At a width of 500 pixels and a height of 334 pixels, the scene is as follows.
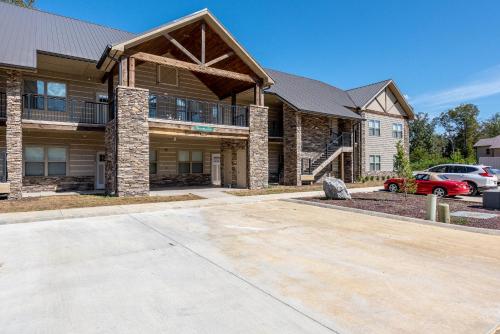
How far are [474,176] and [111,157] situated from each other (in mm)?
21269

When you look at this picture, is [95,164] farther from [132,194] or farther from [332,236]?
[332,236]

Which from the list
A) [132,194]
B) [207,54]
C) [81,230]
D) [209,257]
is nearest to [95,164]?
[132,194]

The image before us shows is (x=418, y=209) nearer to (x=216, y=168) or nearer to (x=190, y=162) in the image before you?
(x=216, y=168)

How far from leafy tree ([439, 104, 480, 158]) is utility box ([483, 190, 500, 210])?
73.4 m

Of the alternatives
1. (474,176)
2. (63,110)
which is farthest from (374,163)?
(63,110)

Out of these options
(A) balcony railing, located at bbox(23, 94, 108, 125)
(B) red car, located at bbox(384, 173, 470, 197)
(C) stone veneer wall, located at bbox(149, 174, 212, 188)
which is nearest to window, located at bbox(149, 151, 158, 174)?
(C) stone veneer wall, located at bbox(149, 174, 212, 188)

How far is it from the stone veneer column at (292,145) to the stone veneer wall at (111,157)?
13692 mm

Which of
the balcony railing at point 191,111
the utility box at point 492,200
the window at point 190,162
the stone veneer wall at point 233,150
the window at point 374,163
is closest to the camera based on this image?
the utility box at point 492,200

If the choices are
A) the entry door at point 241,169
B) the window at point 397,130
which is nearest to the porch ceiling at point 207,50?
the entry door at point 241,169

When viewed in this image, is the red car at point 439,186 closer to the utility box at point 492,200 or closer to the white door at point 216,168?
the utility box at point 492,200

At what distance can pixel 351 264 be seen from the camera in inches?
229

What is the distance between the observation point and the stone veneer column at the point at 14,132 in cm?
1470

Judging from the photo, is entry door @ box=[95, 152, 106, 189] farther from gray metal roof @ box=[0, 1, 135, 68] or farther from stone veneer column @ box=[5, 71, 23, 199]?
gray metal roof @ box=[0, 1, 135, 68]

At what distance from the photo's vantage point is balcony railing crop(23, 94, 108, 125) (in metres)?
17.2
